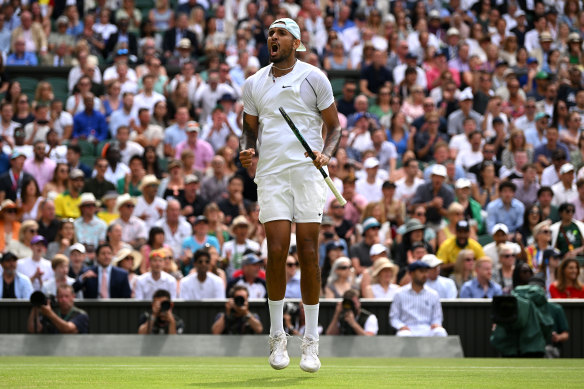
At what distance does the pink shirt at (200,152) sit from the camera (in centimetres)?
1878

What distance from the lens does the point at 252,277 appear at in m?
14.4

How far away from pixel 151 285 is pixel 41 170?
423 centimetres

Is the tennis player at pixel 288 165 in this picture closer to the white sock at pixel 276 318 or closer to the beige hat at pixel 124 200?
the white sock at pixel 276 318

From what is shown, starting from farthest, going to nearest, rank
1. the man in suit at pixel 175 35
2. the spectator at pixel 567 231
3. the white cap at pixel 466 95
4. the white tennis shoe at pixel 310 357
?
1. the man in suit at pixel 175 35
2. the white cap at pixel 466 95
3. the spectator at pixel 567 231
4. the white tennis shoe at pixel 310 357

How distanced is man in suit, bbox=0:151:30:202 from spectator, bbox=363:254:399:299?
19.6 feet

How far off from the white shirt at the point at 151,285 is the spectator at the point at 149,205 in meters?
2.56

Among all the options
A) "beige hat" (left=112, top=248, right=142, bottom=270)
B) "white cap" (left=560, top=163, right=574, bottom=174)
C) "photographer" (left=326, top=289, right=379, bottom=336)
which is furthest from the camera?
"white cap" (left=560, top=163, right=574, bottom=174)

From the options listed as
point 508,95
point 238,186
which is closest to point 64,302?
point 238,186

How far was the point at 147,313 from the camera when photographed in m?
13.6

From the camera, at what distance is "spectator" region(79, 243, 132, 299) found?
14414 millimetres

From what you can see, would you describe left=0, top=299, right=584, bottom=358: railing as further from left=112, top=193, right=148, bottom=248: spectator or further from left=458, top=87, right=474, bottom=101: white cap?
left=458, top=87, right=474, bottom=101: white cap

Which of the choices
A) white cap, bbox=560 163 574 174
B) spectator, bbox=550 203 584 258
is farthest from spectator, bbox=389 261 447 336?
white cap, bbox=560 163 574 174

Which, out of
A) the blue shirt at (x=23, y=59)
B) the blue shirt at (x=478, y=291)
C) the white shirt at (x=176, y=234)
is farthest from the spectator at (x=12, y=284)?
the blue shirt at (x=23, y=59)

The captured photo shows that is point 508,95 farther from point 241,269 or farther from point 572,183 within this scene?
point 241,269
